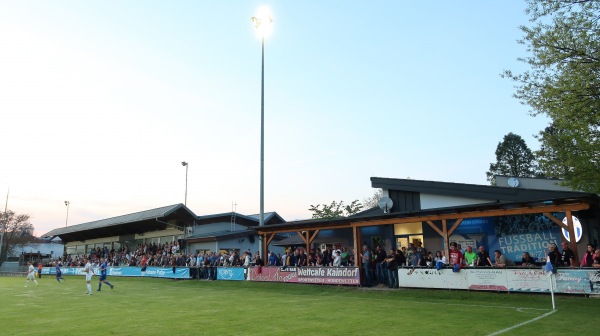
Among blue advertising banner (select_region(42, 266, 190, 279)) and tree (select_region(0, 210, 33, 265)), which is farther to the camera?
tree (select_region(0, 210, 33, 265))

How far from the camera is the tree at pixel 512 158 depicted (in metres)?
67.5

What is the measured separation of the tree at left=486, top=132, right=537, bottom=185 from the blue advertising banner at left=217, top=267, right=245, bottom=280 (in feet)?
174

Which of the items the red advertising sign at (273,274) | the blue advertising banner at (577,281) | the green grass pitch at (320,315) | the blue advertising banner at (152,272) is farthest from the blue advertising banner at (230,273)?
the blue advertising banner at (577,281)

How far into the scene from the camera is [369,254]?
20.3 meters

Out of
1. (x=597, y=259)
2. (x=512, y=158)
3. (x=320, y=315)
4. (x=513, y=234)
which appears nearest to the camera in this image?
(x=320, y=315)

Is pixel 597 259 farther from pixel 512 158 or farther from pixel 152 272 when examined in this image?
pixel 512 158

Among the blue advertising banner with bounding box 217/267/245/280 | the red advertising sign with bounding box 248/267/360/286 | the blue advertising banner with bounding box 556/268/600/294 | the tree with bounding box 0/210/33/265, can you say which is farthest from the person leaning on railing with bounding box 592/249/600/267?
the tree with bounding box 0/210/33/265

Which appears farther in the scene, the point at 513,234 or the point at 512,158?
the point at 512,158

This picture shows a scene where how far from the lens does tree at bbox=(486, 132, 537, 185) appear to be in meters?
67.5

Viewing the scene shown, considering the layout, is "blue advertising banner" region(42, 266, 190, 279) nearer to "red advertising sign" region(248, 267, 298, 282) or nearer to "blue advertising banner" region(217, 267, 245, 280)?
"blue advertising banner" region(217, 267, 245, 280)

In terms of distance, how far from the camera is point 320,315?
12.2 meters

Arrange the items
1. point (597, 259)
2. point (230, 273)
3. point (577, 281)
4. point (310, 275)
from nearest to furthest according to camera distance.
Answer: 1. point (597, 259)
2. point (577, 281)
3. point (310, 275)
4. point (230, 273)

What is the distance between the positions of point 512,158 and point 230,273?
57.8 m

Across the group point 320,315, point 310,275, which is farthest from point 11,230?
point 320,315
